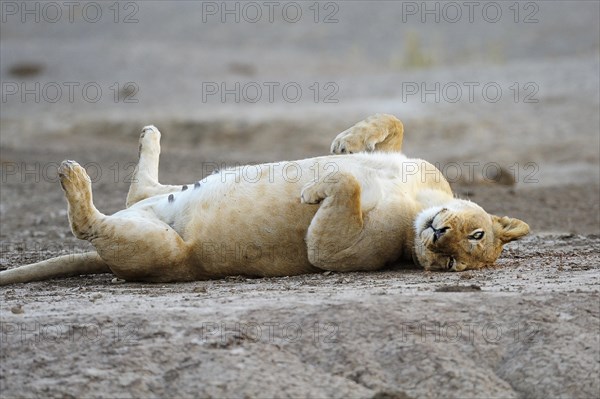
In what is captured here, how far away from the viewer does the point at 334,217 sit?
5.18 meters

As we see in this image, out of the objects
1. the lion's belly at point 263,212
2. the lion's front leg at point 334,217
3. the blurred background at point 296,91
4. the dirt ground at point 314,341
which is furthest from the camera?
the blurred background at point 296,91

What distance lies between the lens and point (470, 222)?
539 cm

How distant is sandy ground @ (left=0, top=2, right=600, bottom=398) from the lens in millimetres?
3975

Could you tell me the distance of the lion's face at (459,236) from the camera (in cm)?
→ 527

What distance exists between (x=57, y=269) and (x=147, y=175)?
91 cm

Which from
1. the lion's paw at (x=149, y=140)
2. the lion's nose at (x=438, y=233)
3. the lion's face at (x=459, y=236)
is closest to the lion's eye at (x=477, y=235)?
the lion's face at (x=459, y=236)

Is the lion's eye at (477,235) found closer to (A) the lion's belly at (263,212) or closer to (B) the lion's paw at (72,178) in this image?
(A) the lion's belly at (263,212)

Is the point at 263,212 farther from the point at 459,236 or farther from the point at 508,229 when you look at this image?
the point at 508,229

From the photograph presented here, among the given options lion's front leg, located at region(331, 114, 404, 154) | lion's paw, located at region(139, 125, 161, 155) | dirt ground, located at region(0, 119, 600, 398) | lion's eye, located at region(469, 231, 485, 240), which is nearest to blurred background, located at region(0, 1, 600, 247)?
lion's paw, located at region(139, 125, 161, 155)

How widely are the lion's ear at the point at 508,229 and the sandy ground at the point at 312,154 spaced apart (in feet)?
0.56

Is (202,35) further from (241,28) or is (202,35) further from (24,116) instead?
(24,116)

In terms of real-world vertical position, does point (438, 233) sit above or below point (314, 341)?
above

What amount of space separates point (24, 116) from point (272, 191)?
40.5 ft

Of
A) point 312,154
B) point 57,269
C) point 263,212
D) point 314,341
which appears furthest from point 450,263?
point 312,154
